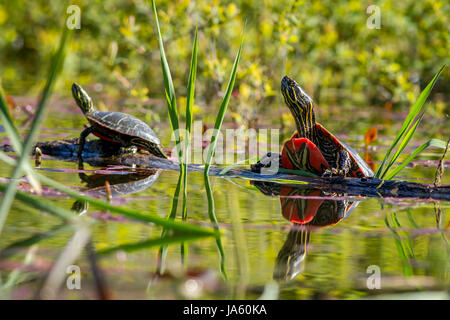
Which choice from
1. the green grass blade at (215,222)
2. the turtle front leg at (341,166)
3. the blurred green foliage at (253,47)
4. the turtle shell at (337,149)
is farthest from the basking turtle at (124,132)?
the blurred green foliage at (253,47)

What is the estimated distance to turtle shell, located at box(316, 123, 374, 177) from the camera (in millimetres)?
3760

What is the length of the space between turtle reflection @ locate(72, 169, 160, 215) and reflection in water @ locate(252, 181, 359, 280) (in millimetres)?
667

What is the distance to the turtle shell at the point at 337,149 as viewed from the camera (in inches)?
148

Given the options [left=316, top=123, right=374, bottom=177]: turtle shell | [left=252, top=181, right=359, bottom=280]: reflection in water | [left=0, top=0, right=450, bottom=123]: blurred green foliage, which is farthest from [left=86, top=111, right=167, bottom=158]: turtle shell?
[left=0, top=0, right=450, bottom=123]: blurred green foliage

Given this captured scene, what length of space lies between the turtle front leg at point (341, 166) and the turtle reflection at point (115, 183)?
1.02 meters

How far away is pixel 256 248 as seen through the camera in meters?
2.27

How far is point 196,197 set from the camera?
325cm

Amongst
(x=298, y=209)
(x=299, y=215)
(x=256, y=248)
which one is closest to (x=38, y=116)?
(x=256, y=248)

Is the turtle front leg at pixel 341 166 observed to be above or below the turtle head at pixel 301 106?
below

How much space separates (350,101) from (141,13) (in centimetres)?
432

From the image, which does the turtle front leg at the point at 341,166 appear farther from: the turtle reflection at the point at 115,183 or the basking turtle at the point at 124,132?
the basking turtle at the point at 124,132

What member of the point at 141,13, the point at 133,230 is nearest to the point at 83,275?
the point at 133,230
